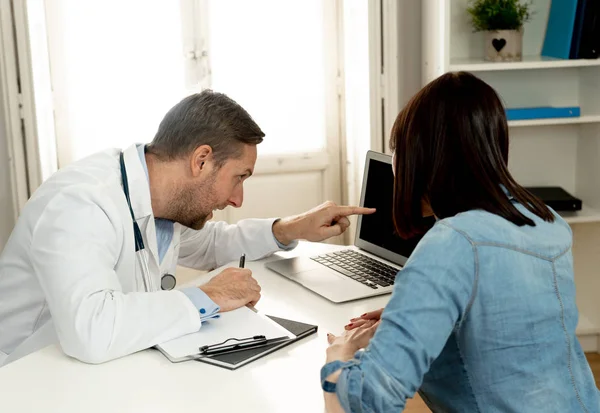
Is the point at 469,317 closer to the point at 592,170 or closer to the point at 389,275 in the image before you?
the point at 389,275

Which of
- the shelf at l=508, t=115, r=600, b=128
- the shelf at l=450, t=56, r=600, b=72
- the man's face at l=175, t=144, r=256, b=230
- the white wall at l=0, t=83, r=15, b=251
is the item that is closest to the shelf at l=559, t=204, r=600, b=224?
the shelf at l=508, t=115, r=600, b=128

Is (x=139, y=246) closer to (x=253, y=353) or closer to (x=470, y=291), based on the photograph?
(x=253, y=353)

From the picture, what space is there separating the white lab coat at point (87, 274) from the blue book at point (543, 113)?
1.52 m

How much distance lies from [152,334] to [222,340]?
13cm

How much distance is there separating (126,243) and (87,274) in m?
0.18

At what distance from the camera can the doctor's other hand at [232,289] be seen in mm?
1700

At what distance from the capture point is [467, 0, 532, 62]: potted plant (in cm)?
291

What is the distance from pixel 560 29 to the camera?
297 cm

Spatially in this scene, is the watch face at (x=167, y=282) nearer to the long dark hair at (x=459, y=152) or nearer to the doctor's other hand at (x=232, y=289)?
the doctor's other hand at (x=232, y=289)

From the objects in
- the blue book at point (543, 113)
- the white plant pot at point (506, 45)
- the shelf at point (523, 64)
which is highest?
the white plant pot at point (506, 45)

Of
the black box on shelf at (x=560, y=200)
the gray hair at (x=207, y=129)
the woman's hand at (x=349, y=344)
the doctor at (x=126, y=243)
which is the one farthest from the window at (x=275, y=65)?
the woman's hand at (x=349, y=344)

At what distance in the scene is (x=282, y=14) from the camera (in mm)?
3398

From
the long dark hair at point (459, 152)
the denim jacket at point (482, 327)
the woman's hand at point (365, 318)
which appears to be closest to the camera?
the denim jacket at point (482, 327)

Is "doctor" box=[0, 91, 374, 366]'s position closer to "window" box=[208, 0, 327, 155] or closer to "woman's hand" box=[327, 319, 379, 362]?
"woman's hand" box=[327, 319, 379, 362]
